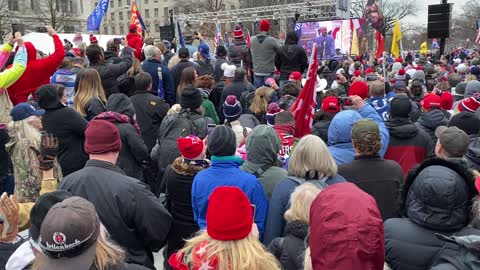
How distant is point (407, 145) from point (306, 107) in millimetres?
1170

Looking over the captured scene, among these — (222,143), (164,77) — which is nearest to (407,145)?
(222,143)

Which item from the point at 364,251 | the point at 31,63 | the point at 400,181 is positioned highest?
the point at 31,63

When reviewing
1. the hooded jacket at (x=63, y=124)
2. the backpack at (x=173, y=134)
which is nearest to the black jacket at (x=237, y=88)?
the backpack at (x=173, y=134)

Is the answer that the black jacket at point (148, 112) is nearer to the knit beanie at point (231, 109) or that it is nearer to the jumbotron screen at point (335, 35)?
the knit beanie at point (231, 109)

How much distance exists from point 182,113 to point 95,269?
372cm

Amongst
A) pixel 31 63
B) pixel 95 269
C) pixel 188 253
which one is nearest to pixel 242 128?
pixel 31 63

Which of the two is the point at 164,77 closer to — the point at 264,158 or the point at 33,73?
the point at 33,73

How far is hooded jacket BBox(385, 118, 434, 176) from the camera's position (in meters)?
5.21

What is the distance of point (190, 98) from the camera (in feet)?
18.7

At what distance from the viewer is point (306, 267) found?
87.5 inches

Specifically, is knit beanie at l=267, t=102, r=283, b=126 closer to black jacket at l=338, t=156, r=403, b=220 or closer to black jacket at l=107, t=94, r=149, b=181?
black jacket at l=107, t=94, r=149, b=181

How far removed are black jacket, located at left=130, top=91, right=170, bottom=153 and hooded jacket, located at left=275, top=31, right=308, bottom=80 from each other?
10.8 ft

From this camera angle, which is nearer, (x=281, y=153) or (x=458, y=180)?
(x=458, y=180)

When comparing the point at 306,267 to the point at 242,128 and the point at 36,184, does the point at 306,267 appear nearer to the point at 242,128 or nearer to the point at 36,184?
the point at 36,184
